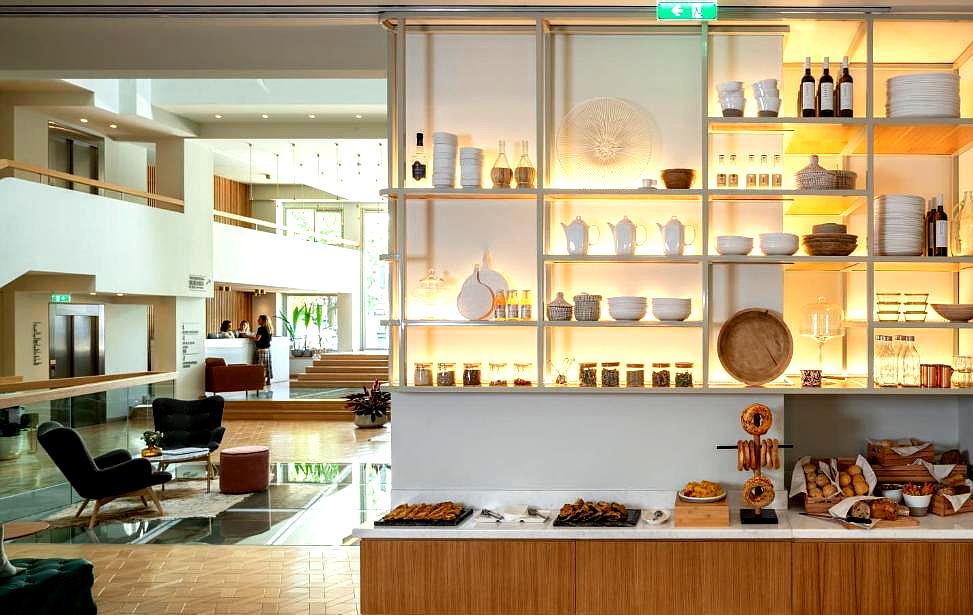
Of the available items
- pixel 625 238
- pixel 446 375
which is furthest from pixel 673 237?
pixel 446 375

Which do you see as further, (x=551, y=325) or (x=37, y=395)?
(x=37, y=395)

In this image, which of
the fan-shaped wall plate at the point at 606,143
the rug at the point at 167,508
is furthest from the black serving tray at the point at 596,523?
the rug at the point at 167,508

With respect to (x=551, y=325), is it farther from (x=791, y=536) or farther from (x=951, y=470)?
(x=951, y=470)

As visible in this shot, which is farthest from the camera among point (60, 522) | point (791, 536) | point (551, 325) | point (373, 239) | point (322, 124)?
point (373, 239)

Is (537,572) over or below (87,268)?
below

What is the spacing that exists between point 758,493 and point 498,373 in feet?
4.57

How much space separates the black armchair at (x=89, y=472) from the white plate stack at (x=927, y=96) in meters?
6.33

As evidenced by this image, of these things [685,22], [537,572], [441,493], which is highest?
[685,22]

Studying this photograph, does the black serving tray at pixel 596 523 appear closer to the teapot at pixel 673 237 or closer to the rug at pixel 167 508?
the teapot at pixel 673 237

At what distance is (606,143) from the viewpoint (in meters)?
4.01

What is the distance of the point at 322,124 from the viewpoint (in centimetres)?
1338

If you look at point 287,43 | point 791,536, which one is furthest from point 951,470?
point 287,43

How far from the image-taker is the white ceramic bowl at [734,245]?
12.5 ft

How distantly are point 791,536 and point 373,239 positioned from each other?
20284 millimetres
